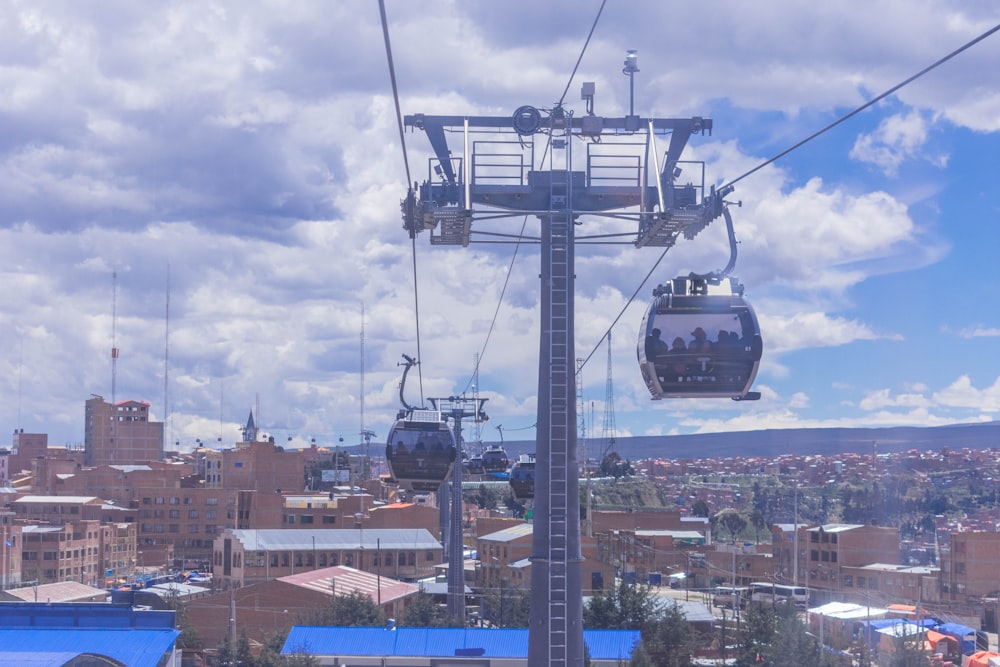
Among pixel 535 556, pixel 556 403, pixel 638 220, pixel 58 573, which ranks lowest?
pixel 58 573

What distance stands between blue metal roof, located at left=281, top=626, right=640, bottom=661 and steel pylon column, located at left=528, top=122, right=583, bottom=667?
16.8 m

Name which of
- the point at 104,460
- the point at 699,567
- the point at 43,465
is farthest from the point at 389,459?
the point at 104,460

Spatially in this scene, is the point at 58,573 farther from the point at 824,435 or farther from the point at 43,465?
the point at 824,435

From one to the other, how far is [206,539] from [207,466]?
79.4 ft

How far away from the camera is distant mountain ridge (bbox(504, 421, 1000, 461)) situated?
205ft

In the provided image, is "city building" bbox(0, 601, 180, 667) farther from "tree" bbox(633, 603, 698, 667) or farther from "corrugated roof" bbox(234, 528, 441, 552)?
"corrugated roof" bbox(234, 528, 441, 552)

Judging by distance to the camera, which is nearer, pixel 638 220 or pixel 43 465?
pixel 638 220

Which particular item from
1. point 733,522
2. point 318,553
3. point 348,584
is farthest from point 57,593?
point 733,522

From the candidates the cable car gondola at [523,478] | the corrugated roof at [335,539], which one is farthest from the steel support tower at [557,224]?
the corrugated roof at [335,539]

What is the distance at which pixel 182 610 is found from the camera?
36.4m

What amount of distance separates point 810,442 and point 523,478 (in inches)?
4100

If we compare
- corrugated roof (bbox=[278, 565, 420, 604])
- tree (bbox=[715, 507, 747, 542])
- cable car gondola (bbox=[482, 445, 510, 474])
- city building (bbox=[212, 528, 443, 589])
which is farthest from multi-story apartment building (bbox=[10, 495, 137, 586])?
tree (bbox=[715, 507, 747, 542])

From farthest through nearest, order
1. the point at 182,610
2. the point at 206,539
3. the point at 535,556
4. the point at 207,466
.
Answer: the point at 207,466
the point at 206,539
the point at 182,610
the point at 535,556

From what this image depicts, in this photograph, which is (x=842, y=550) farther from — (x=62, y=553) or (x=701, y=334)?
(x=701, y=334)
